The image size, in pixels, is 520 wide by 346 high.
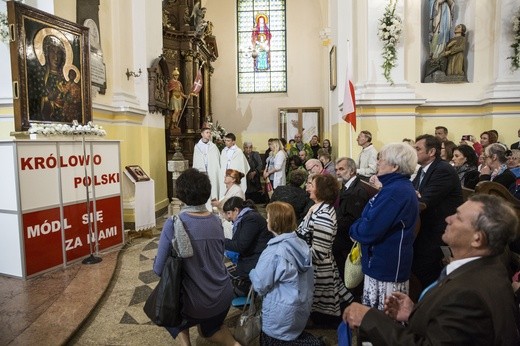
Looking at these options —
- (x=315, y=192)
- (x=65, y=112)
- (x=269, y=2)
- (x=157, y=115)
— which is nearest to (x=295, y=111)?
(x=269, y=2)

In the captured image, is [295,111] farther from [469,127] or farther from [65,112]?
[65,112]

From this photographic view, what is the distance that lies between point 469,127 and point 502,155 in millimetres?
4092

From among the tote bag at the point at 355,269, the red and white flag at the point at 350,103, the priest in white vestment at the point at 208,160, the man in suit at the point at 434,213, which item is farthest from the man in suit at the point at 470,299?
the priest in white vestment at the point at 208,160

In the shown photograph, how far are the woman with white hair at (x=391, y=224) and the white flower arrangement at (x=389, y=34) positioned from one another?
17.0ft

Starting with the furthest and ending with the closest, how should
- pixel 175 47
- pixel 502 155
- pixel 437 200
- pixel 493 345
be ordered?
pixel 175 47 < pixel 502 155 < pixel 437 200 < pixel 493 345

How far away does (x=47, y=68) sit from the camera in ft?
14.8

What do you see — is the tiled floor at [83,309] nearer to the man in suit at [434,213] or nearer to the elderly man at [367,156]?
the man in suit at [434,213]

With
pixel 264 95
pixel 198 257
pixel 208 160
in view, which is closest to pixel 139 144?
pixel 208 160

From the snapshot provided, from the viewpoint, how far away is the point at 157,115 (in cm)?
849

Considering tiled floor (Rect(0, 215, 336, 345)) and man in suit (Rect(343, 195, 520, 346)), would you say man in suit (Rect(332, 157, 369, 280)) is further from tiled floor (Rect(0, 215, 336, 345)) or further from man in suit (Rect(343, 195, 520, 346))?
man in suit (Rect(343, 195, 520, 346))

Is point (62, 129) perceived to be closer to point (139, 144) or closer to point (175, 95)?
point (139, 144)

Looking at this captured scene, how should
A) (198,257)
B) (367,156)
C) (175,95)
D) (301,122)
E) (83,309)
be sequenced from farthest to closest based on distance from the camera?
(301,122), (175,95), (367,156), (83,309), (198,257)

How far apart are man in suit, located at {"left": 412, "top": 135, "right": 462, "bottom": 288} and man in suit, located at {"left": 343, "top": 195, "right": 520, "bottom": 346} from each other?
5.00 ft

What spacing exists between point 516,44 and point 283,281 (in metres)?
6.90
